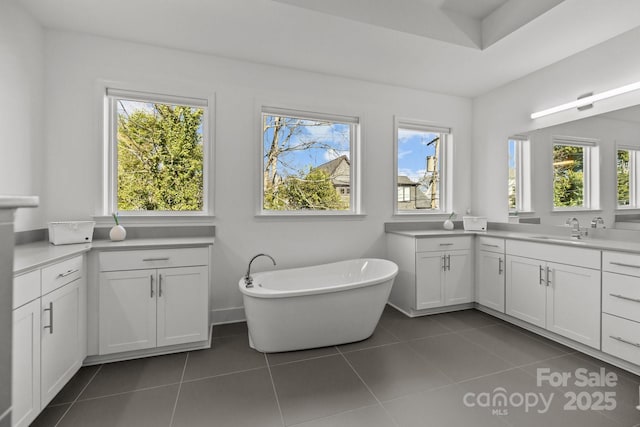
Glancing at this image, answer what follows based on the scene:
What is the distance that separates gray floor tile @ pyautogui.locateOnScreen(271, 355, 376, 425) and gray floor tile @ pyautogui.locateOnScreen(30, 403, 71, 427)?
118 centimetres

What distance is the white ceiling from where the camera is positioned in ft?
7.12

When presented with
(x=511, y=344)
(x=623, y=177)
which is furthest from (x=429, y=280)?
(x=623, y=177)

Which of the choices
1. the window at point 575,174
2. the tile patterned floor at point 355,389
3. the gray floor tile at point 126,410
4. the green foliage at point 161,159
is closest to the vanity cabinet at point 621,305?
the tile patterned floor at point 355,389

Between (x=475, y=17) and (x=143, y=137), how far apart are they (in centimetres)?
327

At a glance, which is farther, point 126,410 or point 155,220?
point 155,220

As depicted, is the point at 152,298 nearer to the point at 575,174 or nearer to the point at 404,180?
the point at 404,180

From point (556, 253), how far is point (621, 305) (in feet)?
1.75

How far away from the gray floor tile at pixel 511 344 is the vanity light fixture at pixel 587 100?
2.20m

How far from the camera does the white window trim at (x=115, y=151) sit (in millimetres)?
2584

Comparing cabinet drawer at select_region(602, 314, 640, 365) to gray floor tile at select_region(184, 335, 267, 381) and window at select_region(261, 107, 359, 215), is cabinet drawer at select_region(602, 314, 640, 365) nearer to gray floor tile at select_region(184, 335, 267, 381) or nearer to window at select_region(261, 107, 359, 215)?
window at select_region(261, 107, 359, 215)

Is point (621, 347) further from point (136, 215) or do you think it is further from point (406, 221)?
point (136, 215)

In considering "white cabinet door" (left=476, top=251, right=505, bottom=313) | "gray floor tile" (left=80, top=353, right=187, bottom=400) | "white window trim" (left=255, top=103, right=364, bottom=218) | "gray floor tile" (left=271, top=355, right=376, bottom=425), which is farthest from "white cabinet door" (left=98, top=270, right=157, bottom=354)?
"white cabinet door" (left=476, top=251, right=505, bottom=313)

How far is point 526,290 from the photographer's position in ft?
8.96


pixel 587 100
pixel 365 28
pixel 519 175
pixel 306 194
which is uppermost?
pixel 365 28
